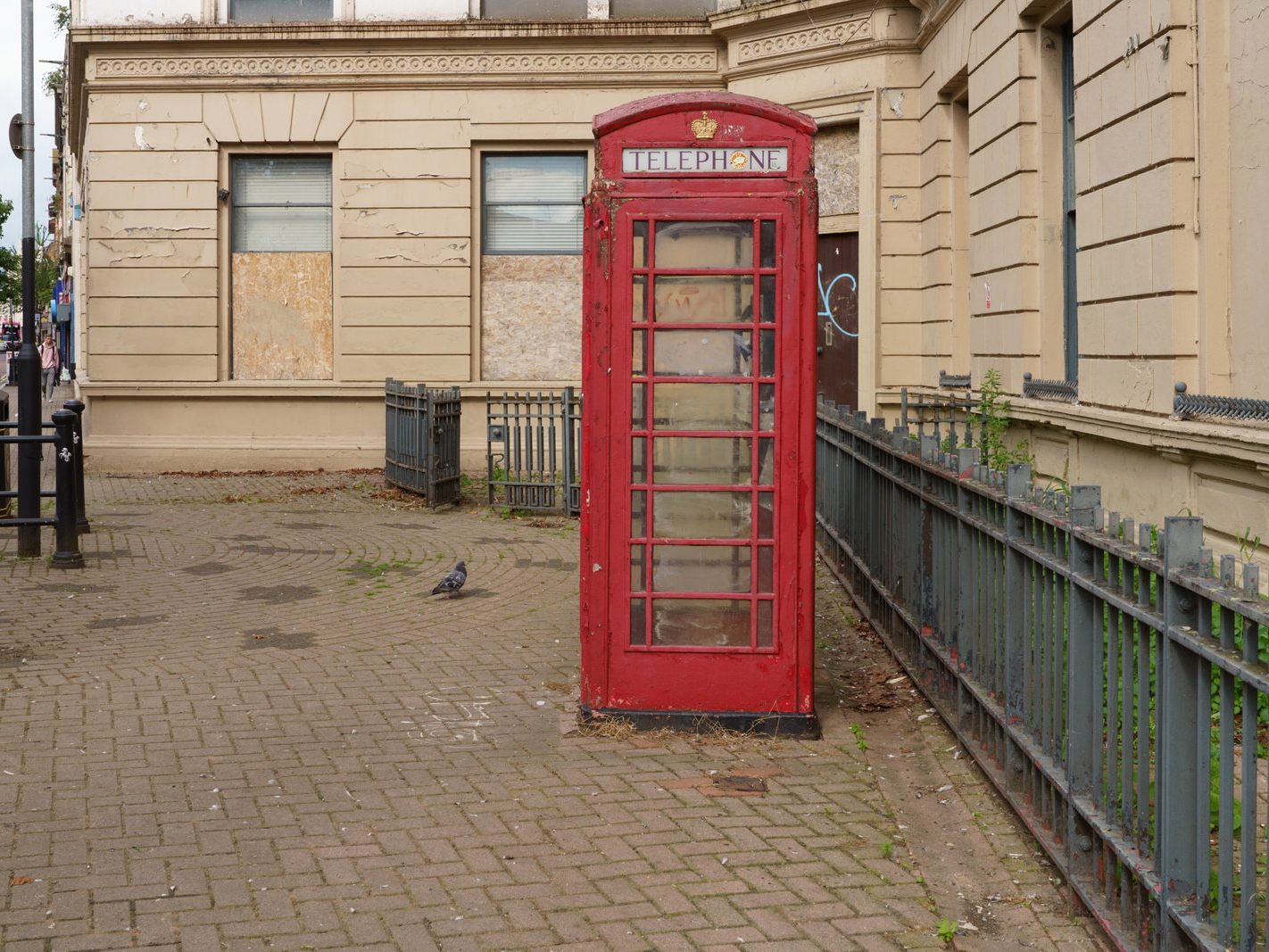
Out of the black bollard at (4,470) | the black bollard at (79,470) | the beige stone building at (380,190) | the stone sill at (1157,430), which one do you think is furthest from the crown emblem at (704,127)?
the beige stone building at (380,190)

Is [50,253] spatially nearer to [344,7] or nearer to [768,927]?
[344,7]

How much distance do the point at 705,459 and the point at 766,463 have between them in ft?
0.93

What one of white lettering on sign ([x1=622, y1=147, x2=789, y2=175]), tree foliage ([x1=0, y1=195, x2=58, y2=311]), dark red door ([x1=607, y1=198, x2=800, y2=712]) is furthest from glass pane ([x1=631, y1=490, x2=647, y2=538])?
tree foliage ([x1=0, y1=195, x2=58, y2=311])

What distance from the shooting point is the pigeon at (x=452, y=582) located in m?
10.2

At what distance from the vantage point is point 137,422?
19.9 meters

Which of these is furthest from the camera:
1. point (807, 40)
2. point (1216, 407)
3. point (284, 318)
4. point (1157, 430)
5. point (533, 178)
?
point (284, 318)

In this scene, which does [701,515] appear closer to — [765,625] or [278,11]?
[765,625]

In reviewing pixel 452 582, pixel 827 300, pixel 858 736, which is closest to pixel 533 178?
pixel 827 300

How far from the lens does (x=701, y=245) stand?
6.57 metres

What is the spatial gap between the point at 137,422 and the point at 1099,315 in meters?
13.8

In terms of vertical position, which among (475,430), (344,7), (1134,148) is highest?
(344,7)

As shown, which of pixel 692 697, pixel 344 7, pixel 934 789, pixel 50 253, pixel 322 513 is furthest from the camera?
pixel 50 253

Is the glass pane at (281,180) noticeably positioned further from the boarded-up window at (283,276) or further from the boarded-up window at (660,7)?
the boarded-up window at (660,7)

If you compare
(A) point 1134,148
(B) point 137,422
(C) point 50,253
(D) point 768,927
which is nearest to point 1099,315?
(A) point 1134,148
